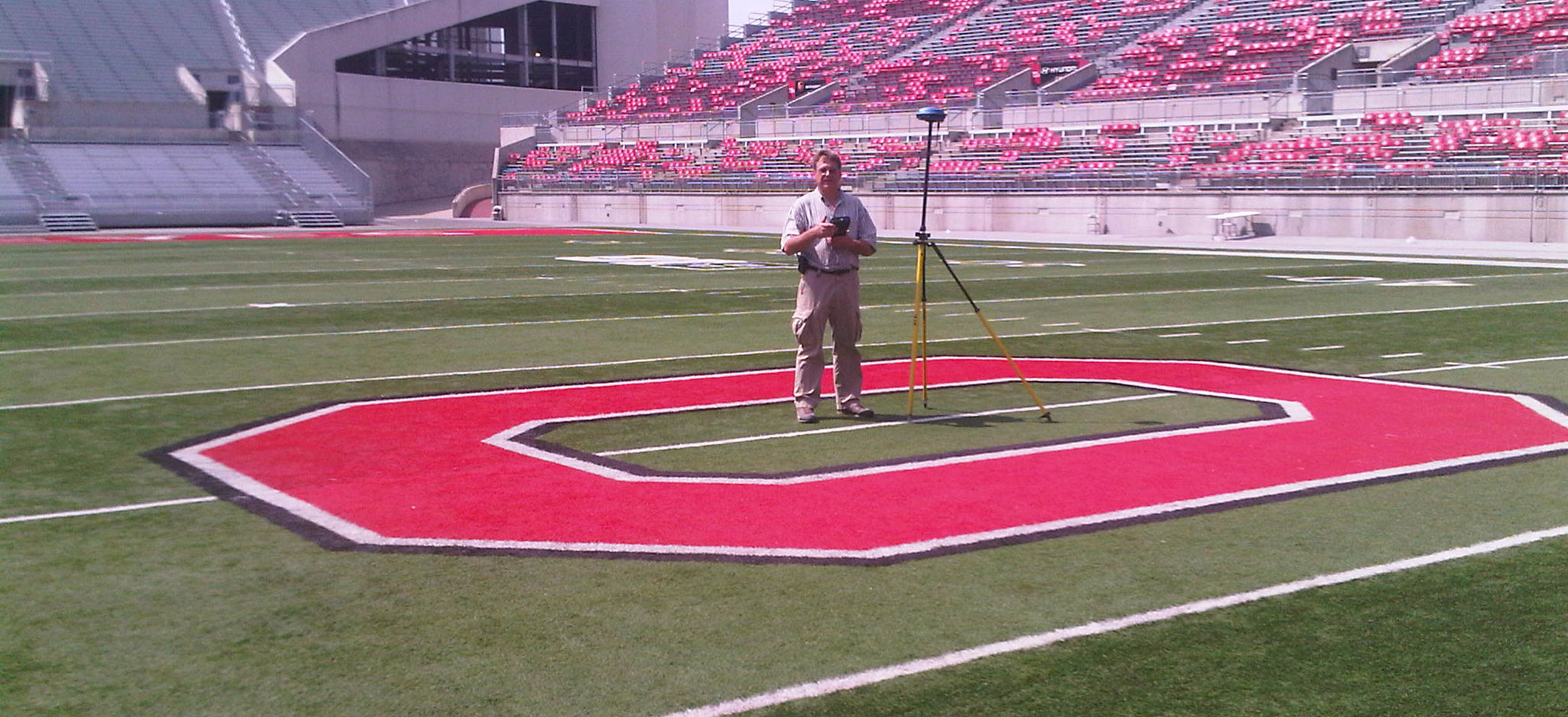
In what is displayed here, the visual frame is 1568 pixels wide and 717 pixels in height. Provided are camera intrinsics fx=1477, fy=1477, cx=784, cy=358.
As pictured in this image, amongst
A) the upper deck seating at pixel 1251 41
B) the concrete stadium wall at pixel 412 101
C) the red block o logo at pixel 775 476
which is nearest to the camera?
the red block o logo at pixel 775 476

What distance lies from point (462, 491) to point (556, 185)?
50.6 metres

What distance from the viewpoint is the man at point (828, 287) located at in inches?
363

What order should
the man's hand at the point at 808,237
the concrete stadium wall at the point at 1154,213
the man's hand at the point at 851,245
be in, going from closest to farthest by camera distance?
1. the man's hand at the point at 808,237
2. the man's hand at the point at 851,245
3. the concrete stadium wall at the point at 1154,213

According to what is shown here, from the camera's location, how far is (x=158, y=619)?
507 cm

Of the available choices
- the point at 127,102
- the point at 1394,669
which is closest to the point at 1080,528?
the point at 1394,669

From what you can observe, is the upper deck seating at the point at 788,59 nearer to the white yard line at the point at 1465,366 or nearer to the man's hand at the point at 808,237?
the white yard line at the point at 1465,366

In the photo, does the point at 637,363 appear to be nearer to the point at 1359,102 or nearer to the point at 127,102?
the point at 1359,102

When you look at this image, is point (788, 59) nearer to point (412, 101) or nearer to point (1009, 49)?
point (1009, 49)

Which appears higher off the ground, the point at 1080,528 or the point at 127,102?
the point at 127,102

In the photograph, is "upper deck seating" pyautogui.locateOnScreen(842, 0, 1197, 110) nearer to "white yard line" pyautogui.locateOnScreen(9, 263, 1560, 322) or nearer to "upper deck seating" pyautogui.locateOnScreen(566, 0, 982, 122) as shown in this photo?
"upper deck seating" pyautogui.locateOnScreen(566, 0, 982, 122)

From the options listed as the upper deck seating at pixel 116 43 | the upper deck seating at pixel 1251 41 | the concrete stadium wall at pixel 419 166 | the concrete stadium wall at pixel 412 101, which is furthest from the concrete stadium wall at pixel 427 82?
the upper deck seating at pixel 1251 41

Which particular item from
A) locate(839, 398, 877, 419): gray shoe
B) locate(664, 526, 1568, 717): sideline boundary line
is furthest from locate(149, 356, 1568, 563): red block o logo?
locate(664, 526, 1568, 717): sideline boundary line

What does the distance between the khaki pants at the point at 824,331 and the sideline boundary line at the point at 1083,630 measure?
164 inches

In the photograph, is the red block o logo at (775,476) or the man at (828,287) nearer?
the red block o logo at (775,476)
